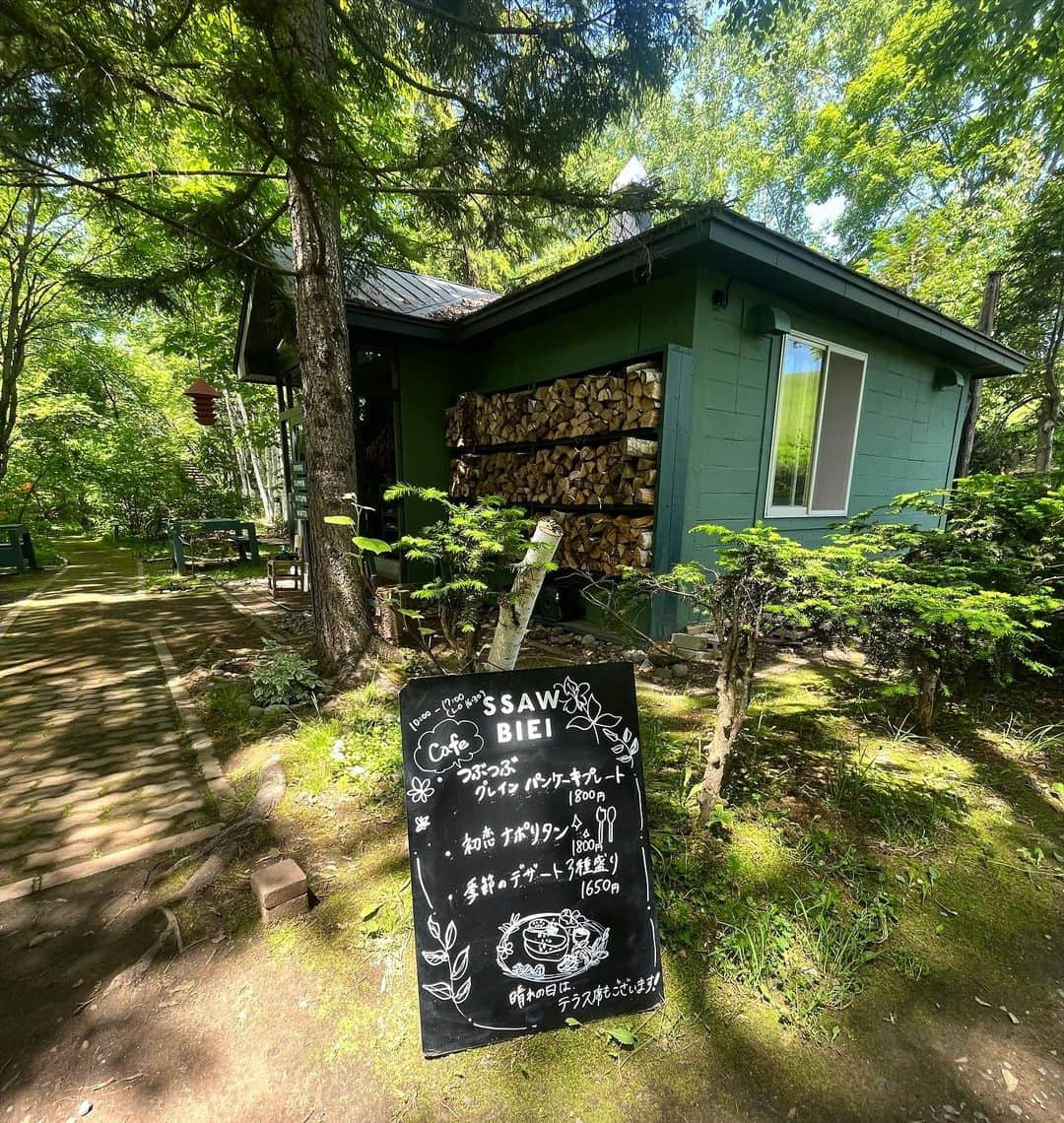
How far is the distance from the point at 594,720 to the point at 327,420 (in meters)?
2.91

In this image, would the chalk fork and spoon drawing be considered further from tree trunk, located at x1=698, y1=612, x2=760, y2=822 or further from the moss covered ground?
tree trunk, located at x1=698, y1=612, x2=760, y2=822

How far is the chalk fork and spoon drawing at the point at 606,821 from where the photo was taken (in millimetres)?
1452

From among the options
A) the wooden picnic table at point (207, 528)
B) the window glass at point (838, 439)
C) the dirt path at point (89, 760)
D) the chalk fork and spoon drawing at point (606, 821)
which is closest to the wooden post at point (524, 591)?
the chalk fork and spoon drawing at point (606, 821)

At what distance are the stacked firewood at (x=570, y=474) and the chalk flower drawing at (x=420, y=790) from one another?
10.2 ft

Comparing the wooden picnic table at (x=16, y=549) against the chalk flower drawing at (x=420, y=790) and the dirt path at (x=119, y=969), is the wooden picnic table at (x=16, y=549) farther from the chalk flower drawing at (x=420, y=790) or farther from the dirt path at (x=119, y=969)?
the chalk flower drawing at (x=420, y=790)

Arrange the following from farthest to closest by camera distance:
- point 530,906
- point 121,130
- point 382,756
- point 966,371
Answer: point 966,371, point 121,130, point 382,756, point 530,906

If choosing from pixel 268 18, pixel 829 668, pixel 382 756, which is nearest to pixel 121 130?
pixel 268 18

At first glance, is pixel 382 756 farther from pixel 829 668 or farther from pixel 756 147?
pixel 756 147

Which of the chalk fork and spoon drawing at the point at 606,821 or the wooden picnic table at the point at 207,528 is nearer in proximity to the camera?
the chalk fork and spoon drawing at the point at 606,821

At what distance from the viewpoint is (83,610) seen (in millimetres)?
5742

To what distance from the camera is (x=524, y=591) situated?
198 cm

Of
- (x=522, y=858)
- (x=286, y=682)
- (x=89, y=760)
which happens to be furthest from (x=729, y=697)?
(x=89, y=760)

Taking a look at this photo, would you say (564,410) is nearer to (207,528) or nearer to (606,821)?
(606,821)

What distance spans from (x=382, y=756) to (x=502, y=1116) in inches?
62.5
